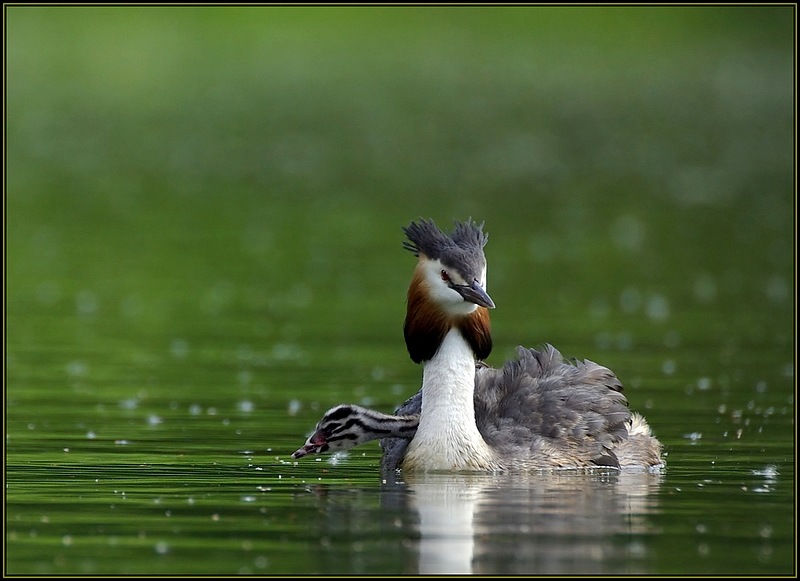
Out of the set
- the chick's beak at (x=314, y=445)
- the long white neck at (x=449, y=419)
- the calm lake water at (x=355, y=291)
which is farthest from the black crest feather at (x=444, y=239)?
the calm lake water at (x=355, y=291)

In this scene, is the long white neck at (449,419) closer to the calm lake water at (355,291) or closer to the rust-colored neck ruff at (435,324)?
the rust-colored neck ruff at (435,324)

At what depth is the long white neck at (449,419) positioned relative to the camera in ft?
46.7

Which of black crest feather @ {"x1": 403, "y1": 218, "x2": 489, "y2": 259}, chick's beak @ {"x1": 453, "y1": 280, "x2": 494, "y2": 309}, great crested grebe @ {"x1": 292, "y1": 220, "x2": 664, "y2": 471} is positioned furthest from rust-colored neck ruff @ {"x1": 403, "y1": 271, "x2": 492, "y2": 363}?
chick's beak @ {"x1": 453, "y1": 280, "x2": 494, "y2": 309}

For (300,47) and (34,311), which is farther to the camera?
(300,47)

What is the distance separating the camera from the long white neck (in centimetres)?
1424

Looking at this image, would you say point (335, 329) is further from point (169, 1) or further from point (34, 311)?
point (169, 1)

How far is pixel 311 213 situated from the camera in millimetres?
37000

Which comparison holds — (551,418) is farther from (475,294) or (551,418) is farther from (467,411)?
(475,294)

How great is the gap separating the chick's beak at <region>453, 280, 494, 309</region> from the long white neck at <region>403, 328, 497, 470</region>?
21.4 inches

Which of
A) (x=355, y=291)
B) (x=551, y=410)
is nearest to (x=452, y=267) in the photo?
(x=551, y=410)

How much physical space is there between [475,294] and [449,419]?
3.63 ft

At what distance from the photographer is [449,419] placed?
46.8 ft

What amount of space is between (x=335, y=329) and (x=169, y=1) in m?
56.7

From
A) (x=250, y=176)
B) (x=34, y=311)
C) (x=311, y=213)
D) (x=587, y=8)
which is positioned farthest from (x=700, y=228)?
(x=587, y=8)
